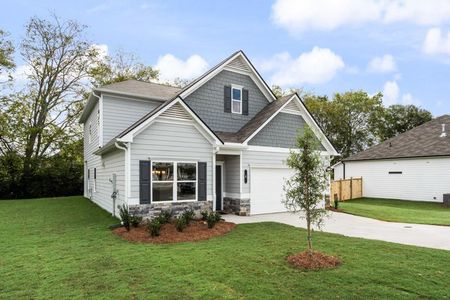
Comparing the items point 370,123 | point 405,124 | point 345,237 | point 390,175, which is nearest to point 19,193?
point 345,237

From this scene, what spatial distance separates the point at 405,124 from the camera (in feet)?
137

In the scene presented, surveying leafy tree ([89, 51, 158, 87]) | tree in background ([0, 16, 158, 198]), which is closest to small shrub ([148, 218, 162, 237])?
tree in background ([0, 16, 158, 198])

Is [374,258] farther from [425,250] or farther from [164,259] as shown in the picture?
[164,259]

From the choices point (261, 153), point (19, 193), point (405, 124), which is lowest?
point (19, 193)

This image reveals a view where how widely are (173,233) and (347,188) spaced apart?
17504mm

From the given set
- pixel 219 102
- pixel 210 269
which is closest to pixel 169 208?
pixel 210 269

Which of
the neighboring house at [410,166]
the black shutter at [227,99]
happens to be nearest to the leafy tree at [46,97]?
the black shutter at [227,99]

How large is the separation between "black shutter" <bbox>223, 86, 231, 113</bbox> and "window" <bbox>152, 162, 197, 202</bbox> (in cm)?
402

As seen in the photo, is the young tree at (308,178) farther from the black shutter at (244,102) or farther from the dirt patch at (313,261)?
the black shutter at (244,102)

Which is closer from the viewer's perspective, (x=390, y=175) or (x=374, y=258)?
(x=374, y=258)

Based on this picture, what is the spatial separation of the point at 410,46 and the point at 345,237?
527 inches

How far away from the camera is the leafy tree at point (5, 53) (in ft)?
80.0

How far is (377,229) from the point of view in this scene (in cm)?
1091

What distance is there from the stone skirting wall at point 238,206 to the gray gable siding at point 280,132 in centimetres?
254
